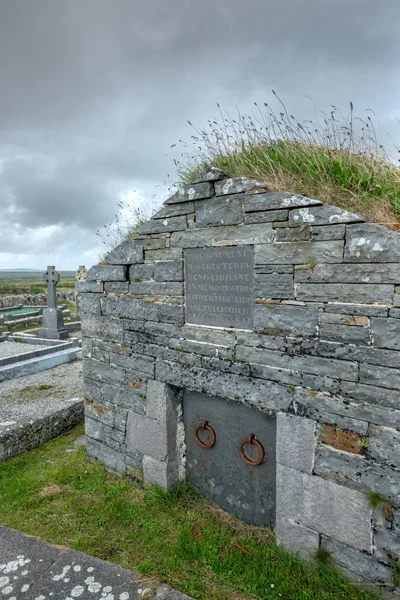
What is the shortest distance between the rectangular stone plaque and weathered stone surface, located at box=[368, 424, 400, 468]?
4.44 ft

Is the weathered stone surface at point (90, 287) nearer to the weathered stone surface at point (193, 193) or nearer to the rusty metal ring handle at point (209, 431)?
the weathered stone surface at point (193, 193)

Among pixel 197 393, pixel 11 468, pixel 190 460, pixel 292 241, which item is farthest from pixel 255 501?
pixel 11 468

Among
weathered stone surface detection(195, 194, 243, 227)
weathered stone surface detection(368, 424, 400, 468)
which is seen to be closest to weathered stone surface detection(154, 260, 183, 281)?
weathered stone surface detection(195, 194, 243, 227)

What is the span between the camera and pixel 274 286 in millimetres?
3293

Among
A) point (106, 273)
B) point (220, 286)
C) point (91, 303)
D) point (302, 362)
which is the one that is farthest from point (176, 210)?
point (302, 362)

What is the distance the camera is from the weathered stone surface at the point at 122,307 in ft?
14.7

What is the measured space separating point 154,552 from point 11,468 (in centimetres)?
266

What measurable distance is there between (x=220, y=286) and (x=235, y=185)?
0.98 m

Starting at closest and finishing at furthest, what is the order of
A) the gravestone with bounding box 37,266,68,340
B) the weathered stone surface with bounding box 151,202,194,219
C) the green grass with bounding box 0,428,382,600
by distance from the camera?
the green grass with bounding box 0,428,382,600, the weathered stone surface with bounding box 151,202,194,219, the gravestone with bounding box 37,266,68,340

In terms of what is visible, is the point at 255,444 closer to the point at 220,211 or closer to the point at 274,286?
the point at 274,286

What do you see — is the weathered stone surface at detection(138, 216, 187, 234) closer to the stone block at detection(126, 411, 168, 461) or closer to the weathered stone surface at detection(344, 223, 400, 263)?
the weathered stone surface at detection(344, 223, 400, 263)

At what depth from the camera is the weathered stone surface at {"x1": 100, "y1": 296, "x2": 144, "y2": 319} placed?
14.7 ft

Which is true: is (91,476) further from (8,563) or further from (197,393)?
(197,393)

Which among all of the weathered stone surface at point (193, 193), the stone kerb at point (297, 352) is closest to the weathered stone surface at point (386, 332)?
the stone kerb at point (297, 352)
